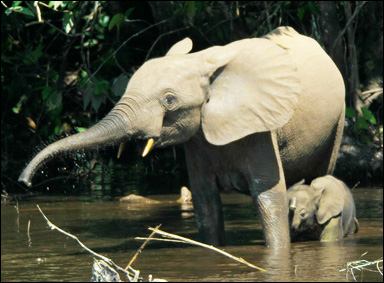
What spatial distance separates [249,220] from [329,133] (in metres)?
1.46

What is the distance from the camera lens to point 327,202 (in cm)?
832

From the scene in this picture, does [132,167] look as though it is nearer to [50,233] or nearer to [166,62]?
[50,233]

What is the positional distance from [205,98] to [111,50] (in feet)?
15.5

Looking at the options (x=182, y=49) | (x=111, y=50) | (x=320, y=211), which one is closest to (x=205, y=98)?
(x=182, y=49)

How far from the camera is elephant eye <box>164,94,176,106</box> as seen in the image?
7293 mm

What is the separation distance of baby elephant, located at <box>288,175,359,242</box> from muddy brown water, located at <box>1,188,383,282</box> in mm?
144

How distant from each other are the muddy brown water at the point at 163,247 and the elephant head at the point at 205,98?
2.94 ft

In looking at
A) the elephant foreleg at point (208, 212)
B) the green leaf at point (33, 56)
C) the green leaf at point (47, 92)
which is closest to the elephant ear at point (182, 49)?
the elephant foreleg at point (208, 212)

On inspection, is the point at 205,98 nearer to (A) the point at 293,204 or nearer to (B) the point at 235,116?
(B) the point at 235,116

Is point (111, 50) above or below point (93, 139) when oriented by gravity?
above

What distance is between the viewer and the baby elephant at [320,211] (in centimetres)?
820

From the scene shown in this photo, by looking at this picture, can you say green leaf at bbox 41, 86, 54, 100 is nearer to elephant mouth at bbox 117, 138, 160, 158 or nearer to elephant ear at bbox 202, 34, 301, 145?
elephant ear at bbox 202, 34, 301, 145

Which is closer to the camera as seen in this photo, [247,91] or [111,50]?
[247,91]

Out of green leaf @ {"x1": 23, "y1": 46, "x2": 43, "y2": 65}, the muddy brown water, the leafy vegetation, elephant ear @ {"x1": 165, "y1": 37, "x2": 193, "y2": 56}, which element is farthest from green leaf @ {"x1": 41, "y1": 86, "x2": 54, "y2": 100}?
elephant ear @ {"x1": 165, "y1": 37, "x2": 193, "y2": 56}
